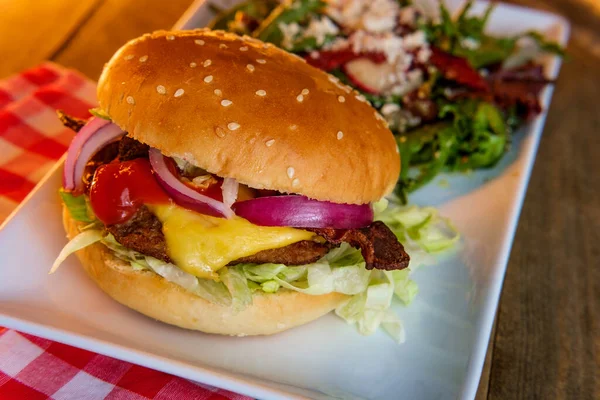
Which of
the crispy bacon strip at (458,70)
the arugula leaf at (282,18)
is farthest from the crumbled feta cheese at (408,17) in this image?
the arugula leaf at (282,18)

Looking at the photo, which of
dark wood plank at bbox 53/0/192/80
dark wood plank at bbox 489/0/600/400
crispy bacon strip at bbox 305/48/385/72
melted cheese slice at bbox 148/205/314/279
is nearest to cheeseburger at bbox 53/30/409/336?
melted cheese slice at bbox 148/205/314/279

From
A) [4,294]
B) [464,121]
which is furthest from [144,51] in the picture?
[464,121]

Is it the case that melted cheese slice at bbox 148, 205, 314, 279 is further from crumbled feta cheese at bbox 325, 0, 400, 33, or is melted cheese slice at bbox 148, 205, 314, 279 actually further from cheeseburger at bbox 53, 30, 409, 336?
crumbled feta cheese at bbox 325, 0, 400, 33

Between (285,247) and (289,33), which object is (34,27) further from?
(285,247)

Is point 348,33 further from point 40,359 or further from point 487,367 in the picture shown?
point 40,359

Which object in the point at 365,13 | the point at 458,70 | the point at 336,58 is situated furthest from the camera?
the point at 365,13

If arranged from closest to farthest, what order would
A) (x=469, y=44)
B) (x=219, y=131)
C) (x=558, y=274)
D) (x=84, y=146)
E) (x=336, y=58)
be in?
(x=219, y=131)
(x=84, y=146)
(x=558, y=274)
(x=336, y=58)
(x=469, y=44)

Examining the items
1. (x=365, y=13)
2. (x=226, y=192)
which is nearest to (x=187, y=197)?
(x=226, y=192)
